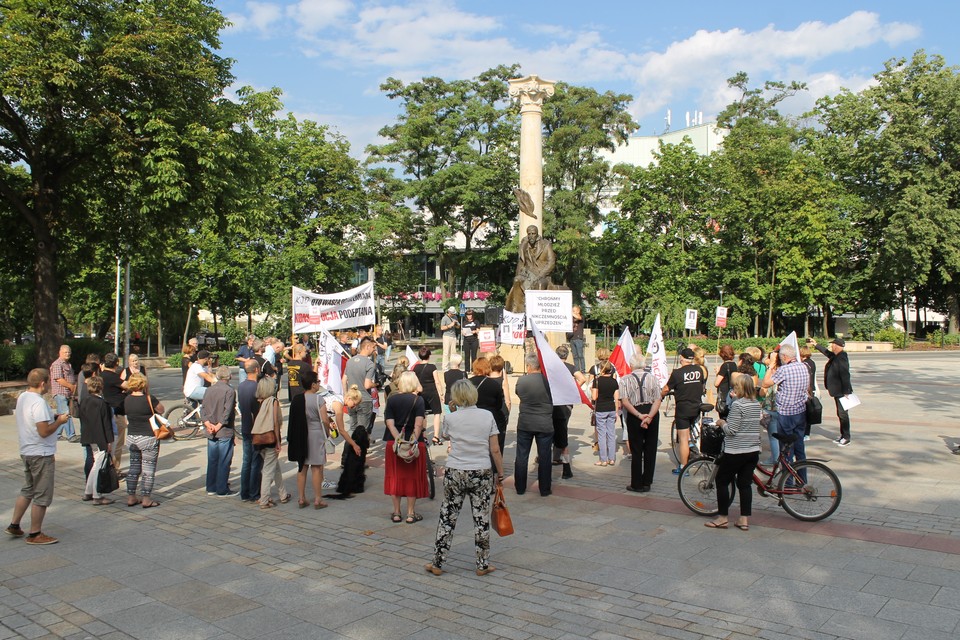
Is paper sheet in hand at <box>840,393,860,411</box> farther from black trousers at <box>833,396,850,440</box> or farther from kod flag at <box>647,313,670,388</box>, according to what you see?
kod flag at <box>647,313,670,388</box>

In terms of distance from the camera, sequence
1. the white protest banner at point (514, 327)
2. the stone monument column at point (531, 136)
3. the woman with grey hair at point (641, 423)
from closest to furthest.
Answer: the woman with grey hair at point (641, 423)
the white protest banner at point (514, 327)
the stone monument column at point (531, 136)

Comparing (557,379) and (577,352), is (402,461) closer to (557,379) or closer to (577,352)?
(557,379)

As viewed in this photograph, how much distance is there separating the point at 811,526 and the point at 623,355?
162 inches

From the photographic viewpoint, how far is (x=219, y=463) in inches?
414

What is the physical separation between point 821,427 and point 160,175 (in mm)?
16022

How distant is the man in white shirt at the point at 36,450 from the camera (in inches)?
318

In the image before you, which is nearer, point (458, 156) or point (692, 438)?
point (692, 438)

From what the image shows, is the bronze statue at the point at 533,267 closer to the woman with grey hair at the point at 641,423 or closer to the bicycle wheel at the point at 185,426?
the bicycle wheel at the point at 185,426

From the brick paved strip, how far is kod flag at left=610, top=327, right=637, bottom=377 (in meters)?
2.25

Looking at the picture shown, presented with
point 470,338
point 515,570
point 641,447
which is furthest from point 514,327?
point 515,570

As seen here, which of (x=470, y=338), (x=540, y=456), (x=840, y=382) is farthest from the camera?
(x=470, y=338)

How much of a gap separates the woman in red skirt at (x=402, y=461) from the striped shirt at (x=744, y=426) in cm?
336

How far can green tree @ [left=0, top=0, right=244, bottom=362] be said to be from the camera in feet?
59.3

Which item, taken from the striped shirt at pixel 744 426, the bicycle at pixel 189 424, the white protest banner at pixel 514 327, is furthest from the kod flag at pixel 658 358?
the bicycle at pixel 189 424
